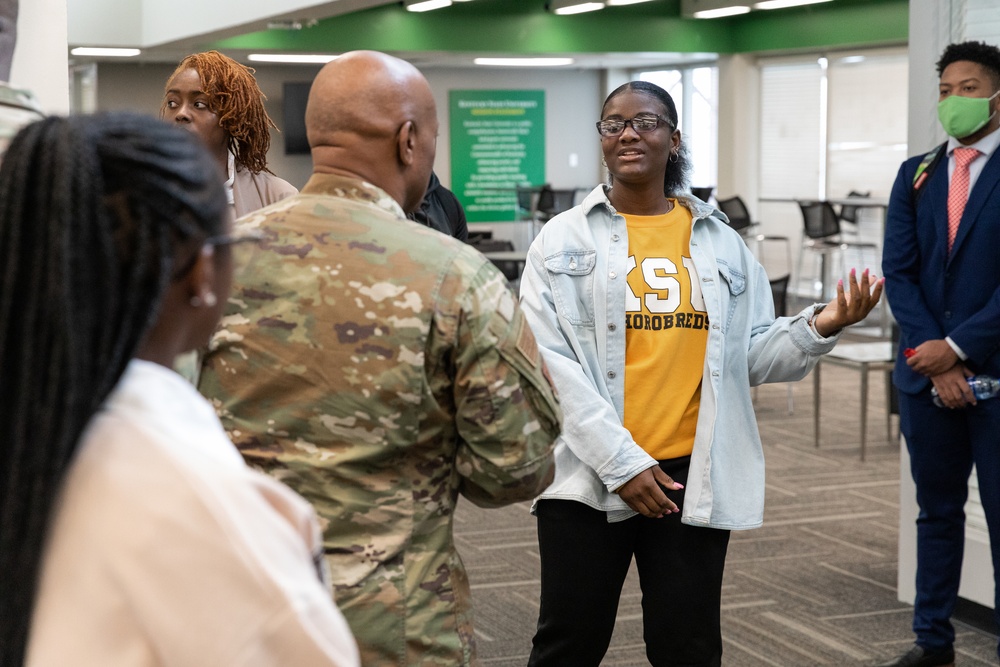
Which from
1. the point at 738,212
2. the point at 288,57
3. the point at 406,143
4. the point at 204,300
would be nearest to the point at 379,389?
the point at 406,143

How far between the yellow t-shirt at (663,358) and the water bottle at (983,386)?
1207 millimetres

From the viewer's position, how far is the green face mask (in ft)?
10.8

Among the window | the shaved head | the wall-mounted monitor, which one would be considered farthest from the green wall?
the shaved head

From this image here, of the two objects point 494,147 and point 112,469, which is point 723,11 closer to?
point 494,147

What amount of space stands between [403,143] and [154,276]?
787 mm

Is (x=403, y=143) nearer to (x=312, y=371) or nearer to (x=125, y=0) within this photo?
(x=312, y=371)

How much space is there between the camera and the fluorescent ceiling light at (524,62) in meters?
14.9

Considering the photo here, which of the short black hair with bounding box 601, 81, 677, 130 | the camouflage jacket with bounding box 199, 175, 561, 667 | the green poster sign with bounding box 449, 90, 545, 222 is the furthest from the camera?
the green poster sign with bounding box 449, 90, 545, 222

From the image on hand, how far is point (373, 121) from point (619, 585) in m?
1.24

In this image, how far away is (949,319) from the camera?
3334 millimetres

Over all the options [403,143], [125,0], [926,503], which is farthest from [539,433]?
[125,0]

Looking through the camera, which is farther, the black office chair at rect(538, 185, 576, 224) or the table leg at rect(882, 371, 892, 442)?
the black office chair at rect(538, 185, 576, 224)

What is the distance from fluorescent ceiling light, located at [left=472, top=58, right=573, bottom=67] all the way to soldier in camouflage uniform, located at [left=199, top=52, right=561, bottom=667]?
13.6m

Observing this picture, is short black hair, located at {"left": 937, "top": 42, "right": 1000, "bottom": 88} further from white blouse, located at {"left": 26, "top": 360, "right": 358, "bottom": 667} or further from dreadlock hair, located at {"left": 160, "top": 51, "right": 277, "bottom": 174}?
white blouse, located at {"left": 26, "top": 360, "right": 358, "bottom": 667}
